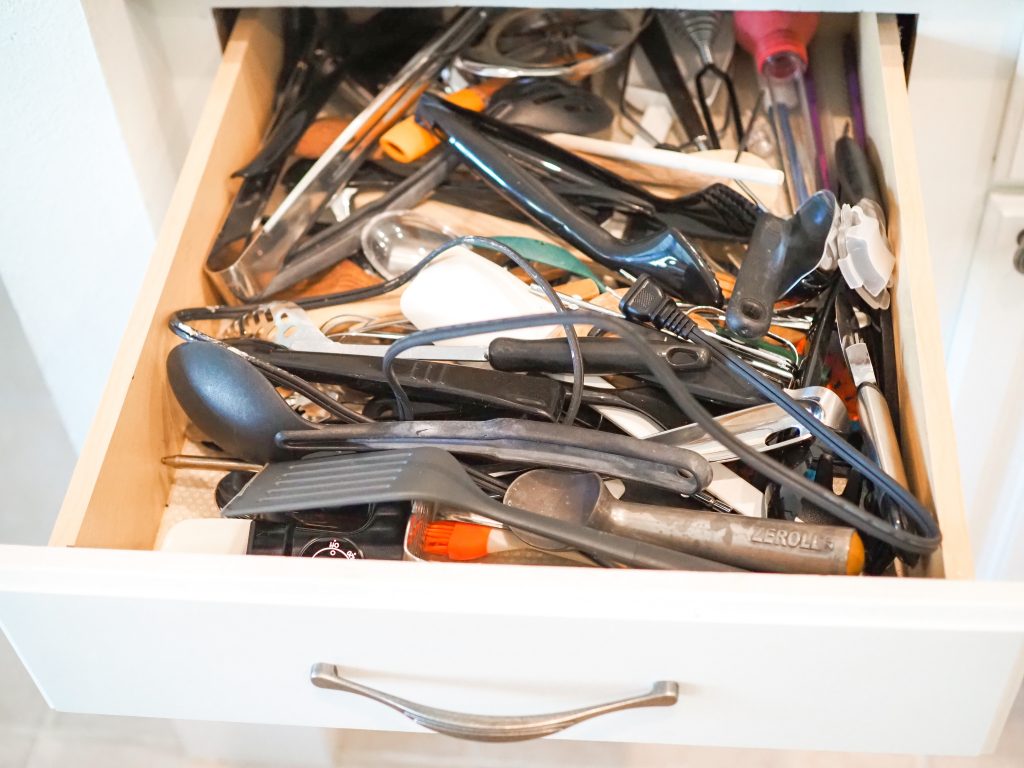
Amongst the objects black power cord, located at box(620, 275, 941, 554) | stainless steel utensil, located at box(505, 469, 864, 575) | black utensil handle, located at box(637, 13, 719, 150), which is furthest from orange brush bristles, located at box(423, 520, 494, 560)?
black utensil handle, located at box(637, 13, 719, 150)

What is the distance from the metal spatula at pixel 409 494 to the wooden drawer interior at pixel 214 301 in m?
0.07

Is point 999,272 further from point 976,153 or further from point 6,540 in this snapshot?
point 6,540

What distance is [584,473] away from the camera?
496 mm

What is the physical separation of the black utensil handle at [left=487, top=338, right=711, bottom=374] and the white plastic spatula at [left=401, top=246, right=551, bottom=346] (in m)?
0.04

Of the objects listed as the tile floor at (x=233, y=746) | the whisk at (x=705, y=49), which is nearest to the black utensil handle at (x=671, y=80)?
the whisk at (x=705, y=49)

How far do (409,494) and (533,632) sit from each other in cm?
8

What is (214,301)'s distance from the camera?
0.63 metres

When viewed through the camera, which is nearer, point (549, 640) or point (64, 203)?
point (549, 640)

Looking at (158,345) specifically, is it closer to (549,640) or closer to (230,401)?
(230,401)

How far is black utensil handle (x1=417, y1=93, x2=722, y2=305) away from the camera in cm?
57

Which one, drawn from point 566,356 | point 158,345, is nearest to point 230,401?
point 158,345

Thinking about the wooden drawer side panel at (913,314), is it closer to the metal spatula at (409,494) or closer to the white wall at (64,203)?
the metal spatula at (409,494)

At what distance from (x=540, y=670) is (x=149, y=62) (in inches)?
18.9

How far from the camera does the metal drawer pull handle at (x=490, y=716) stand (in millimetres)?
440
